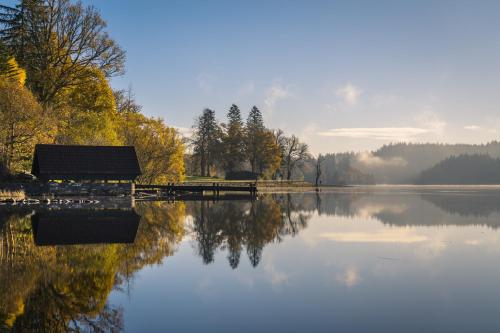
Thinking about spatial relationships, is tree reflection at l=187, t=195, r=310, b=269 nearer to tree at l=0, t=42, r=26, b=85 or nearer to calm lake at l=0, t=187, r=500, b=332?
calm lake at l=0, t=187, r=500, b=332

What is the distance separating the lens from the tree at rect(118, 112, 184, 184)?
6894cm

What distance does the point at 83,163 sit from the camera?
5056 cm

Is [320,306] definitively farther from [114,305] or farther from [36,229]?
[36,229]

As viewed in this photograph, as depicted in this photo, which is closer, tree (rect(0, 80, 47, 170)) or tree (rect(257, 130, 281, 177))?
tree (rect(0, 80, 47, 170))

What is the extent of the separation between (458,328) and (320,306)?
2.80 m

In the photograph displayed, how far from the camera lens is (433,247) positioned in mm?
20609

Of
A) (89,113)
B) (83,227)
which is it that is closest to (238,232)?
(83,227)

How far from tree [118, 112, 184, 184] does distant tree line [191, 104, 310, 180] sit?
34.7 metres

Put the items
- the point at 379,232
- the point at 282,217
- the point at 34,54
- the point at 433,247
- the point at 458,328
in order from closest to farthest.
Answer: the point at 458,328, the point at 433,247, the point at 379,232, the point at 282,217, the point at 34,54

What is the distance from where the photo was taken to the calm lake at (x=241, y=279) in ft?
32.6

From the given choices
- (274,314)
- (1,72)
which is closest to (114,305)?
(274,314)

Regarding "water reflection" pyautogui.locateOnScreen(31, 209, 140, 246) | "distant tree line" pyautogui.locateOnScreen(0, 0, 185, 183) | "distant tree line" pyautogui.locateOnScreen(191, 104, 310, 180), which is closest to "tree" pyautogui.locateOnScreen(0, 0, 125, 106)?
"distant tree line" pyautogui.locateOnScreen(0, 0, 185, 183)

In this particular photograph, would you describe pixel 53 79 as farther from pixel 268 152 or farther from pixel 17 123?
pixel 268 152

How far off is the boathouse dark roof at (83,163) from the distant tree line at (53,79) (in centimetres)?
178
